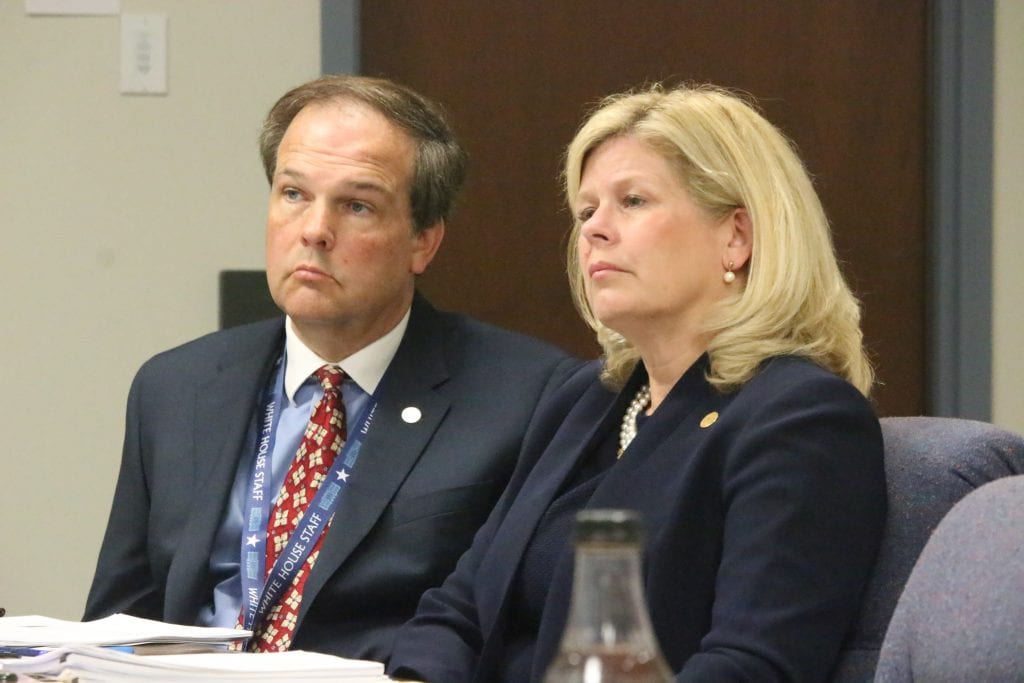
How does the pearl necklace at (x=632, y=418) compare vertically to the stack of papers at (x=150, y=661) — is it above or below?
above

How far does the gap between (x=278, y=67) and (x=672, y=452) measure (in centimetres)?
195

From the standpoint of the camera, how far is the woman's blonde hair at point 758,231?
79.2 inches

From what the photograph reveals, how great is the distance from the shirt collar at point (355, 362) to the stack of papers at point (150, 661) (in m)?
0.72

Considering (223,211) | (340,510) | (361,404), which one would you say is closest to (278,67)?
(223,211)

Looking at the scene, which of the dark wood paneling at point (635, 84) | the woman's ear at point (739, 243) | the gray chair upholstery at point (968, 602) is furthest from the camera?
the dark wood paneling at point (635, 84)

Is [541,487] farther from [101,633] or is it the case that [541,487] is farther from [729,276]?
[101,633]

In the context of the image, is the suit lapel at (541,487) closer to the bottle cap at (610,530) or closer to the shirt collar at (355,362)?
the shirt collar at (355,362)

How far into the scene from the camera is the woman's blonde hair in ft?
6.60

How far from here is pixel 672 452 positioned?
199 cm

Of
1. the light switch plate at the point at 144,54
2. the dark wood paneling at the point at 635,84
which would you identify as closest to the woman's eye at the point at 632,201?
the dark wood paneling at the point at 635,84

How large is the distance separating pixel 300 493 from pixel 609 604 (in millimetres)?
1713

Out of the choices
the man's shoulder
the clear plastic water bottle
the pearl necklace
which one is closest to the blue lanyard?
the man's shoulder

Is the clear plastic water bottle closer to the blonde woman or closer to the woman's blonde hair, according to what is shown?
the blonde woman

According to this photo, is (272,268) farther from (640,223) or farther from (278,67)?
(278,67)
